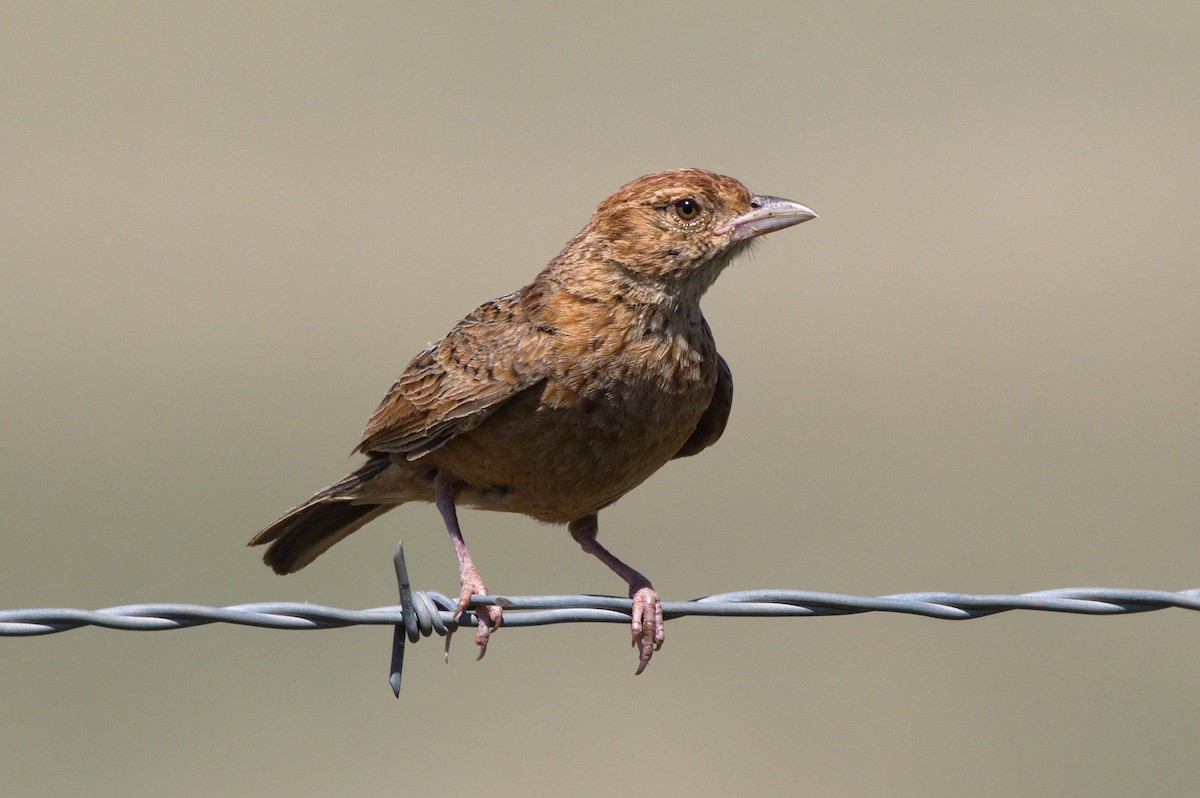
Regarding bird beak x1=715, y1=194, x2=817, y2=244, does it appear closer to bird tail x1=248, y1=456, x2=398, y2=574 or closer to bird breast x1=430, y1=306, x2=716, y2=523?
bird breast x1=430, y1=306, x2=716, y2=523

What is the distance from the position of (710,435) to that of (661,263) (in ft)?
2.84

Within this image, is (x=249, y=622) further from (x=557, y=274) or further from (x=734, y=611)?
(x=557, y=274)

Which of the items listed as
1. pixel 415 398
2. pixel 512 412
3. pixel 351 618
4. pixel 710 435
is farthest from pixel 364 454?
pixel 351 618

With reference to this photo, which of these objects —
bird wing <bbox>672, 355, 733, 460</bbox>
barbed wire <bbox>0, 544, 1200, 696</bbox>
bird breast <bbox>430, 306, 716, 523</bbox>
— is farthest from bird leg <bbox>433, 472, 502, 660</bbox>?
bird wing <bbox>672, 355, 733, 460</bbox>

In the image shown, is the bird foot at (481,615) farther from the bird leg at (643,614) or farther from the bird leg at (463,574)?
the bird leg at (643,614)

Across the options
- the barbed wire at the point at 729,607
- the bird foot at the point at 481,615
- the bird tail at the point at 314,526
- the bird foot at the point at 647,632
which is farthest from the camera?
the bird tail at the point at 314,526

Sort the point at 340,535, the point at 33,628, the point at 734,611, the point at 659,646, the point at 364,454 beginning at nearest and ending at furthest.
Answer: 1. the point at 33,628
2. the point at 734,611
3. the point at 659,646
4. the point at 364,454
5. the point at 340,535

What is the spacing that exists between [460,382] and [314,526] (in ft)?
4.75

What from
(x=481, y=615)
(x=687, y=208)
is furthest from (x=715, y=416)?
(x=481, y=615)

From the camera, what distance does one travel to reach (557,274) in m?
6.45

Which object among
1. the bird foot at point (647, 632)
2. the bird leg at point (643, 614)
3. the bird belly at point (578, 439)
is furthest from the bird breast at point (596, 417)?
the bird foot at point (647, 632)

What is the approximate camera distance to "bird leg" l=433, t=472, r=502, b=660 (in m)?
5.24

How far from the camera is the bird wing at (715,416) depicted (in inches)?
257

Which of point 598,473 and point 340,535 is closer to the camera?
point 598,473
